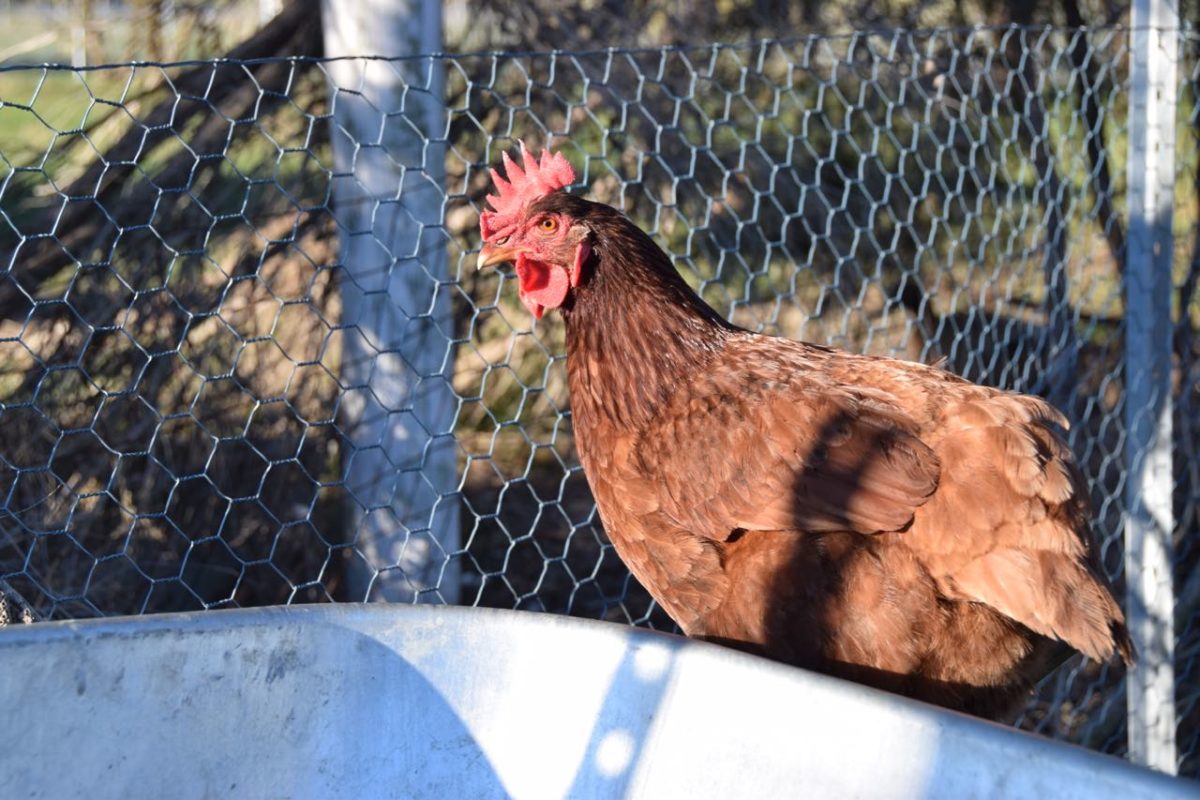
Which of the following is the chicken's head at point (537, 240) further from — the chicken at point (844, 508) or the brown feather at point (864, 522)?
the brown feather at point (864, 522)

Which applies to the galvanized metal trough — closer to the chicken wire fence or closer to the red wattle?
the chicken wire fence

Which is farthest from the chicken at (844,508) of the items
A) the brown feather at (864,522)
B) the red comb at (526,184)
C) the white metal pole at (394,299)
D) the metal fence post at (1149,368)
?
the metal fence post at (1149,368)

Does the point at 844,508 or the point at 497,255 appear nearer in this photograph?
the point at 844,508

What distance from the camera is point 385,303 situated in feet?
7.81

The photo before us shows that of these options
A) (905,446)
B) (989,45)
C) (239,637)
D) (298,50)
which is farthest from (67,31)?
(989,45)

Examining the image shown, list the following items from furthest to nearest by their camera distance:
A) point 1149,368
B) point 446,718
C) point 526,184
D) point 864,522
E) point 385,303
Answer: point 1149,368 < point 385,303 < point 526,184 < point 864,522 < point 446,718

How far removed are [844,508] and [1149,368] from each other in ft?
5.55

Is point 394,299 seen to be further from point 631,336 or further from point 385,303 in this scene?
point 631,336

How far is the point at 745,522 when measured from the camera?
6.02 ft

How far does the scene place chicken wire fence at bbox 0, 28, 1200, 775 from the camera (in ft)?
7.68

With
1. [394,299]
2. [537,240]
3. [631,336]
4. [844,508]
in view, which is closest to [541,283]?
[537,240]

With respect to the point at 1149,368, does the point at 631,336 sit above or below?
below

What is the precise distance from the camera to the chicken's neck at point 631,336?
204 centimetres

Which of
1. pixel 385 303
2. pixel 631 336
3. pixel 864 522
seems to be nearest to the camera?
pixel 864 522
